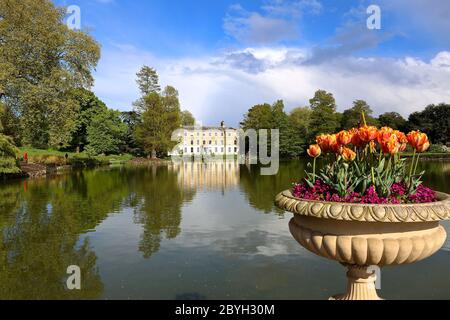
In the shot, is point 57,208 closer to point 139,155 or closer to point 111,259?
point 111,259

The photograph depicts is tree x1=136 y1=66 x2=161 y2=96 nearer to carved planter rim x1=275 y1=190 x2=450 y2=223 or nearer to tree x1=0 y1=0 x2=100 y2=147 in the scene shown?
tree x1=0 y1=0 x2=100 y2=147

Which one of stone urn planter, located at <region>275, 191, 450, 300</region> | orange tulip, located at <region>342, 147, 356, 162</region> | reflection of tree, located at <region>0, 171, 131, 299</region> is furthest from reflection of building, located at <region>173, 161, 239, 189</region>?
stone urn planter, located at <region>275, 191, 450, 300</region>

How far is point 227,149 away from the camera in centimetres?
9638

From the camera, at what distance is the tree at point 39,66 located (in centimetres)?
2487

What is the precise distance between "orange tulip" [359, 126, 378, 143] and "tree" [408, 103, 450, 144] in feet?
257

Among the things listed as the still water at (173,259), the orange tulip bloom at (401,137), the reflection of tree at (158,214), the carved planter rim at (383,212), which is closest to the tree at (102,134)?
the reflection of tree at (158,214)

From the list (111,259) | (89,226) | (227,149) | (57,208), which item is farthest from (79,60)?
(227,149)

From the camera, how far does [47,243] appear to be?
9172 millimetres

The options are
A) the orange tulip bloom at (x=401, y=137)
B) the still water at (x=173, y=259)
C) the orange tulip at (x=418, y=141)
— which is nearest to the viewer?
the orange tulip at (x=418, y=141)

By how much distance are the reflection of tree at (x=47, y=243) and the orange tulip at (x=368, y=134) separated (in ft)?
15.4

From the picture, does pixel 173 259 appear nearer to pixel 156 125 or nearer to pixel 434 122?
pixel 156 125

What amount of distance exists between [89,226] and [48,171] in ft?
84.8

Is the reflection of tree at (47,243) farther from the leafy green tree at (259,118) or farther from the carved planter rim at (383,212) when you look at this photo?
the leafy green tree at (259,118)

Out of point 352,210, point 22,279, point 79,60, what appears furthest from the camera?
point 79,60
